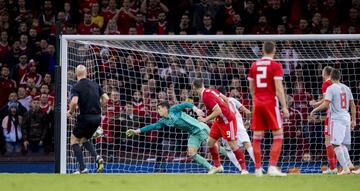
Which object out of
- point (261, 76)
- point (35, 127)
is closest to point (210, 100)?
point (261, 76)

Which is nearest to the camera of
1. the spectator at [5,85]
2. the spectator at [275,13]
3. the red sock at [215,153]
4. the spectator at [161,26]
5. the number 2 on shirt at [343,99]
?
the number 2 on shirt at [343,99]

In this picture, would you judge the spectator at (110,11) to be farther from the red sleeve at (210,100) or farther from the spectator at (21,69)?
the red sleeve at (210,100)

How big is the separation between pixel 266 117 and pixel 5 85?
32.0 feet

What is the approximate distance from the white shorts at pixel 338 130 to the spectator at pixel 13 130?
738 centimetres

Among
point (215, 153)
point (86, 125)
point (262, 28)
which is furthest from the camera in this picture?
point (262, 28)

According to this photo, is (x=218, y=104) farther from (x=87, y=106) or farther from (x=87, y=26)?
(x=87, y=26)

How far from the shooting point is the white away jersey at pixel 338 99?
16.9 m

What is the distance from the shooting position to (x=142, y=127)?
20062 millimetres

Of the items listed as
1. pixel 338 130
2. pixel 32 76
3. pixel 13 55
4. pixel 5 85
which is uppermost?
pixel 13 55

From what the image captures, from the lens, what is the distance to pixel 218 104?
17.3 meters

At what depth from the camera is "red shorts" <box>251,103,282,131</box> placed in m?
14.2

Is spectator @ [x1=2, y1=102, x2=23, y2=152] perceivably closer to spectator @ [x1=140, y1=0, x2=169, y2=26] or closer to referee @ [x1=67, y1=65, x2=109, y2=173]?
spectator @ [x1=140, y1=0, x2=169, y2=26]

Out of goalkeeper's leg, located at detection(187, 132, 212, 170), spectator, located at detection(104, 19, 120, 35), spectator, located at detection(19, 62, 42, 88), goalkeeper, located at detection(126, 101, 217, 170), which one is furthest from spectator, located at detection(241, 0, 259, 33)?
goalkeeper's leg, located at detection(187, 132, 212, 170)

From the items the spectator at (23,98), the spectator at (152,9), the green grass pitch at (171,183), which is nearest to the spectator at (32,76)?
the spectator at (23,98)
